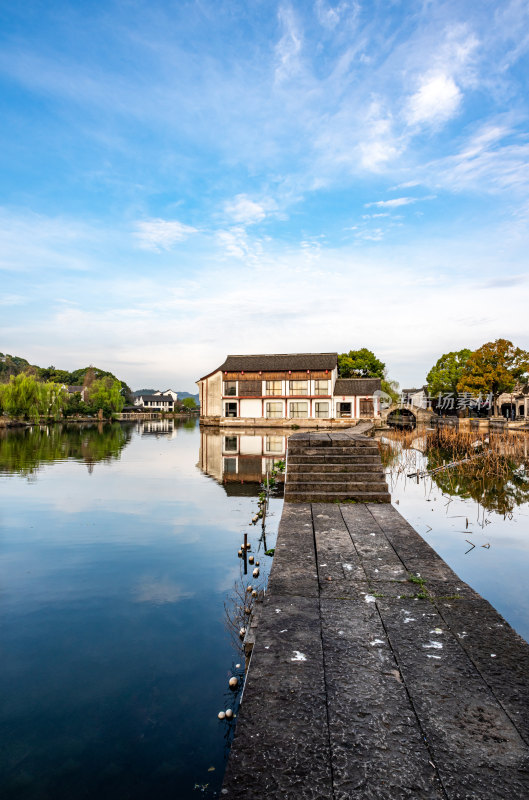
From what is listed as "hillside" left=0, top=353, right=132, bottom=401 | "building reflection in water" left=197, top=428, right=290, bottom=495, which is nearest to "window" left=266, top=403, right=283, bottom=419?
"building reflection in water" left=197, top=428, right=290, bottom=495

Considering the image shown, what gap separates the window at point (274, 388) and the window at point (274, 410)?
1358 mm

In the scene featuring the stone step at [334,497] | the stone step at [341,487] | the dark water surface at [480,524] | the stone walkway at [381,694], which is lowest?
the dark water surface at [480,524]

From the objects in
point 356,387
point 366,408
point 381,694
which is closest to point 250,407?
point 356,387

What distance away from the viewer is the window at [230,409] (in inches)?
1936

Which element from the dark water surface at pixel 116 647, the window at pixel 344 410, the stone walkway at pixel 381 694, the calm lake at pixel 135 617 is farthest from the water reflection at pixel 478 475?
the window at pixel 344 410

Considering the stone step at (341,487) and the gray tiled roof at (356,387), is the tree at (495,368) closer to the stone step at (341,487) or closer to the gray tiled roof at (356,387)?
the gray tiled roof at (356,387)

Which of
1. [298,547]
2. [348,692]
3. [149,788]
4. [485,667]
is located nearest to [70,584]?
[298,547]

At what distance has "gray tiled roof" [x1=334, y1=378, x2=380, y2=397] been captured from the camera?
46.3 m

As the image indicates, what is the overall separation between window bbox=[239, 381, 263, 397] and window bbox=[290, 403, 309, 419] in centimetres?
389

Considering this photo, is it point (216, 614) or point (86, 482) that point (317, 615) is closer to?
point (216, 614)

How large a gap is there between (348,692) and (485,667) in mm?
1066

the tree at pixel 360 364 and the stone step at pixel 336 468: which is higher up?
the tree at pixel 360 364

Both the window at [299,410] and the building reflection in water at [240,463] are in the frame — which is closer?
the building reflection in water at [240,463]

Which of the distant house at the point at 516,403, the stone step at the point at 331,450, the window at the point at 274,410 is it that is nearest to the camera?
the stone step at the point at 331,450
